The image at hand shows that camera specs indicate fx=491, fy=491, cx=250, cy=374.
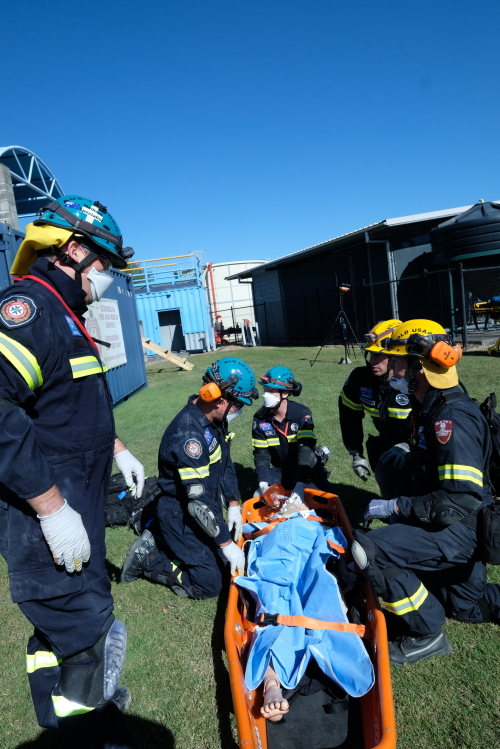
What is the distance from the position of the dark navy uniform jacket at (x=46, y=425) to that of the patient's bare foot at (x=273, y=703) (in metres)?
0.96

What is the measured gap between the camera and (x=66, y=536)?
1.78 metres

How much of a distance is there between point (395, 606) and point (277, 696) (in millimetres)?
853

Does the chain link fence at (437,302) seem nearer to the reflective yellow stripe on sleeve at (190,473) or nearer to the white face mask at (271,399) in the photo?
the white face mask at (271,399)

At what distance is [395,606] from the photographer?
2750 millimetres

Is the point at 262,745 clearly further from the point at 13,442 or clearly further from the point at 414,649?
the point at 13,442

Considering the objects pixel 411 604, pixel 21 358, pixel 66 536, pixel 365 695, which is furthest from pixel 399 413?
pixel 21 358

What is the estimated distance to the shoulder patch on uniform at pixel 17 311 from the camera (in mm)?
1688

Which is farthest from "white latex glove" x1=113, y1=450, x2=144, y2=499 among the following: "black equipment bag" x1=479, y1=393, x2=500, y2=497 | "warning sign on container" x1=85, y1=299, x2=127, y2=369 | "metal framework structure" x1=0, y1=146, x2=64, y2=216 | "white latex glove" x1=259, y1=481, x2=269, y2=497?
"metal framework structure" x1=0, y1=146, x2=64, y2=216

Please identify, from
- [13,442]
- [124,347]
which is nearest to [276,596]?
[13,442]

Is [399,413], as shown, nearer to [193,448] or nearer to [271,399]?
[271,399]

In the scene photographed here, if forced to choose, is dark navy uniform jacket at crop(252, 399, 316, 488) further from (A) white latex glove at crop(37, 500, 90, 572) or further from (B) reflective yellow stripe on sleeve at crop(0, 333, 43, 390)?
(B) reflective yellow stripe on sleeve at crop(0, 333, 43, 390)

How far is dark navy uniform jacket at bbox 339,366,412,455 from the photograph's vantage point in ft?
14.4

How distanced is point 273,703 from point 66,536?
1.28m

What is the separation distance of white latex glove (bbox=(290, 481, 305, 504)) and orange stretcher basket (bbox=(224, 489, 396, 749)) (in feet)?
3.67
